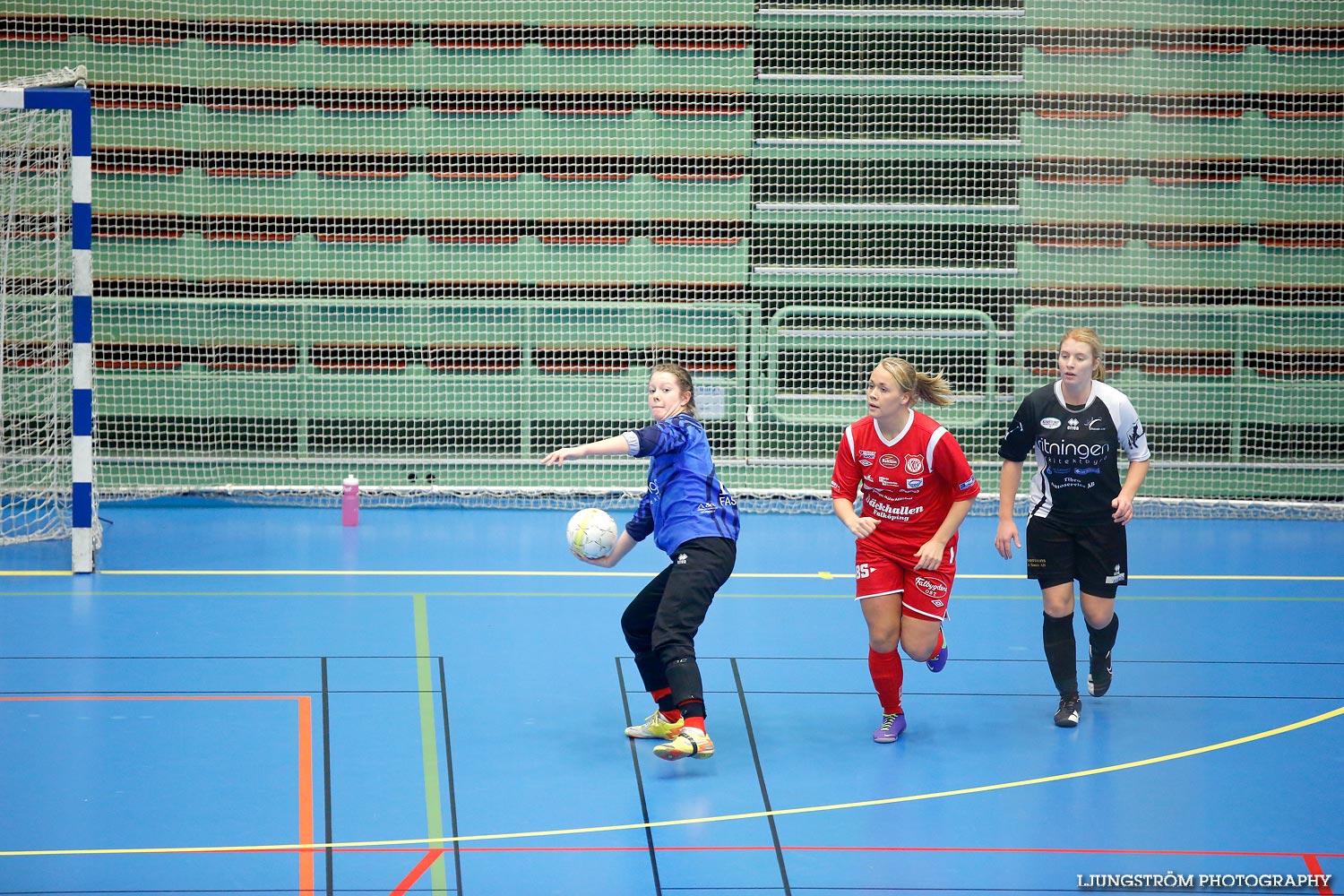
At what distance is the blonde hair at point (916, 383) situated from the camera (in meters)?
5.13

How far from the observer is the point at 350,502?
927cm

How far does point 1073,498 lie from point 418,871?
9.88 ft

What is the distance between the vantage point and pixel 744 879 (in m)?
4.16

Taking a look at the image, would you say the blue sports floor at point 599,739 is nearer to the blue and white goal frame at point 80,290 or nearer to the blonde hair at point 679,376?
the blue and white goal frame at point 80,290

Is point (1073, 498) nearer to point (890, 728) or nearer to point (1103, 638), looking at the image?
point (1103, 638)

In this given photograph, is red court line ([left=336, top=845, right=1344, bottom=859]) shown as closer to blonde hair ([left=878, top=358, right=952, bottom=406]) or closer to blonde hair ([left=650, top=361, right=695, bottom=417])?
blonde hair ([left=878, top=358, right=952, bottom=406])

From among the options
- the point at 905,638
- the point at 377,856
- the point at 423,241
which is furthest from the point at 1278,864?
the point at 423,241

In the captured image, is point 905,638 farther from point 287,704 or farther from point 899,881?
point 287,704

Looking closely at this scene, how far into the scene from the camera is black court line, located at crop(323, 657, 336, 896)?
414 centimetres

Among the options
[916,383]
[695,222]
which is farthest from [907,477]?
[695,222]

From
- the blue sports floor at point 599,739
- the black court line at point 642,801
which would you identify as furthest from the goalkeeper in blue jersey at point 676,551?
the blue sports floor at point 599,739

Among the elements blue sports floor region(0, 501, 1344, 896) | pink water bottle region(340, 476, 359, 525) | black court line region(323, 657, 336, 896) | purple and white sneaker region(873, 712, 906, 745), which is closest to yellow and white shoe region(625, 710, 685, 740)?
blue sports floor region(0, 501, 1344, 896)

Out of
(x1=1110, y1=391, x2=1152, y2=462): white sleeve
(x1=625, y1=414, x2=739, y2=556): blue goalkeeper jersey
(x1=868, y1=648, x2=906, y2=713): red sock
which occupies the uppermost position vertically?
(x1=1110, y1=391, x2=1152, y2=462): white sleeve

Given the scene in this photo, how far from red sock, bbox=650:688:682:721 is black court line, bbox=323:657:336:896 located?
126 cm
